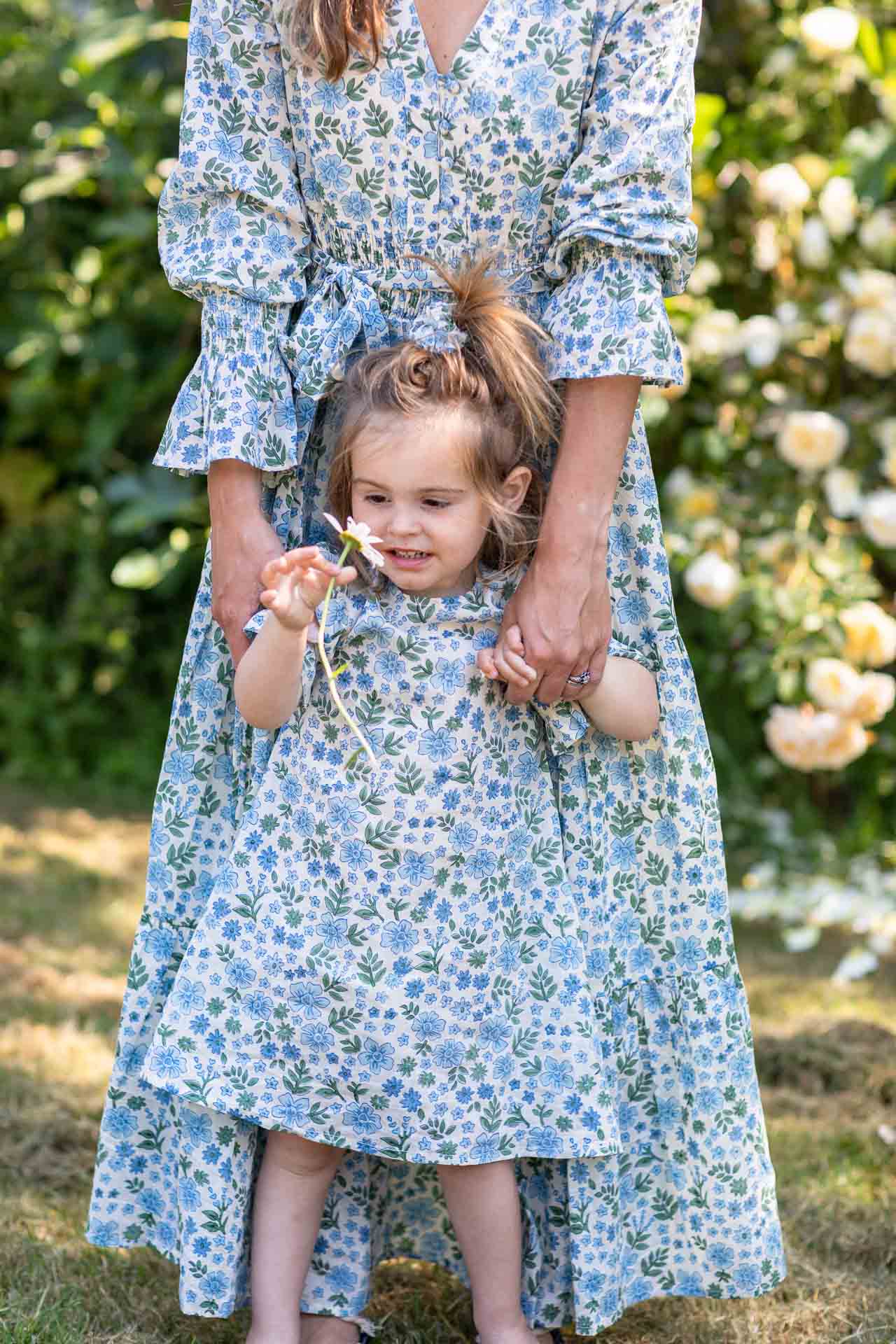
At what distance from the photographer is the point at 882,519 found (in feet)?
10.7

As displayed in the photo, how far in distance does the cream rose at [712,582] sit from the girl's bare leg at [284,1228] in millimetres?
1810

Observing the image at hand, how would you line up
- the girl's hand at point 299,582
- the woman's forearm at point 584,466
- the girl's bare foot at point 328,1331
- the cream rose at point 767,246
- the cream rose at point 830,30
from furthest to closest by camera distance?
the cream rose at point 767,246
the cream rose at point 830,30
the girl's bare foot at point 328,1331
the woman's forearm at point 584,466
the girl's hand at point 299,582

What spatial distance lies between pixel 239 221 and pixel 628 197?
16.1 inches

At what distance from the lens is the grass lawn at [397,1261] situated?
1.92 metres

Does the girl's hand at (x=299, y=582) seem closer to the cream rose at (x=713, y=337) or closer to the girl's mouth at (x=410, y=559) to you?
the girl's mouth at (x=410, y=559)

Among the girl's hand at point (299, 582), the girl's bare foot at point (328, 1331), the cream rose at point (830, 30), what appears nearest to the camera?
the girl's hand at point (299, 582)

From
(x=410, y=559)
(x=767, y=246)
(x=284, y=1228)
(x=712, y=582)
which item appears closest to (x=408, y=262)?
(x=410, y=559)

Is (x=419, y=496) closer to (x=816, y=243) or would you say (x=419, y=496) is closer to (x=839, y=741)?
(x=839, y=741)

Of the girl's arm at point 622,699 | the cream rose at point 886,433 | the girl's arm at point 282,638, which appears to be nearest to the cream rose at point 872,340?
the cream rose at point 886,433

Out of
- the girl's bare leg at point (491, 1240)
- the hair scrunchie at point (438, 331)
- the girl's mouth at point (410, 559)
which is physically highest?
the hair scrunchie at point (438, 331)

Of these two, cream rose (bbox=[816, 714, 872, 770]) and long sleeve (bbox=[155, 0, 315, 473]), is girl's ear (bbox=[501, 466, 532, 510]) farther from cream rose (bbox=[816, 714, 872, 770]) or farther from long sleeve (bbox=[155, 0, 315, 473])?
cream rose (bbox=[816, 714, 872, 770])

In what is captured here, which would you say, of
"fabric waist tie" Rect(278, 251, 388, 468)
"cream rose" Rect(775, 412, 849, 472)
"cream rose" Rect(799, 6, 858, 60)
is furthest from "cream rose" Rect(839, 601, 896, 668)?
"fabric waist tie" Rect(278, 251, 388, 468)

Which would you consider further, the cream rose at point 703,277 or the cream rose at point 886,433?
the cream rose at point 703,277

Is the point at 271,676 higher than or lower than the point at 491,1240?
higher
